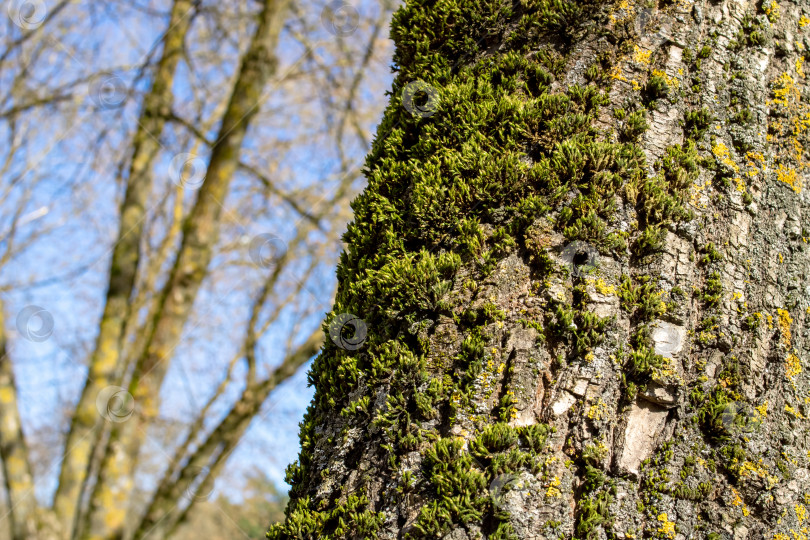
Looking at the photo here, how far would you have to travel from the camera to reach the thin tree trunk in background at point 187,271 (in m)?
4.59

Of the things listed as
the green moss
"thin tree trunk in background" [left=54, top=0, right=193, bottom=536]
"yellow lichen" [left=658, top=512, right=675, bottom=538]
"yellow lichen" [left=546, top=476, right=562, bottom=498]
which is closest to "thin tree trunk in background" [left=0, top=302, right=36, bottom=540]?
"thin tree trunk in background" [left=54, top=0, right=193, bottom=536]

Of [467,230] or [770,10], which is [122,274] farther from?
[770,10]

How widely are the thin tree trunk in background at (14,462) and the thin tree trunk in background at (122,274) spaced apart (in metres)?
0.20

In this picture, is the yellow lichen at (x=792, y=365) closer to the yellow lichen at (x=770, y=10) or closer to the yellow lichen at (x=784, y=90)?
the yellow lichen at (x=784, y=90)

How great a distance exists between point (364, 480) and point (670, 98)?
1135mm

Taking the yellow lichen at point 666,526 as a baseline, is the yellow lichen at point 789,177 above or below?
above

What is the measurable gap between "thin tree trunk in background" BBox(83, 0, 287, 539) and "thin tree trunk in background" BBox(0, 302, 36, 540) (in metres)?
0.44

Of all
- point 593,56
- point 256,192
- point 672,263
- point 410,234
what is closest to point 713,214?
point 672,263

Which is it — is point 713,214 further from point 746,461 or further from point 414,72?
point 414,72

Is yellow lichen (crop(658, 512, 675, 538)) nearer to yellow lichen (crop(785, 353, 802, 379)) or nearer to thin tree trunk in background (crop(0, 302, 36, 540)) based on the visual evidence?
yellow lichen (crop(785, 353, 802, 379))

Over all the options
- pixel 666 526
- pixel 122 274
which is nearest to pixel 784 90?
pixel 666 526

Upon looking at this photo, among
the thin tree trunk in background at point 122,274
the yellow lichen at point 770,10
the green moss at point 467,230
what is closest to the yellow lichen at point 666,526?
the green moss at point 467,230

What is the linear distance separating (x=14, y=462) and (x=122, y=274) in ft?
5.49

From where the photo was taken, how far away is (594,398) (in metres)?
1.16
